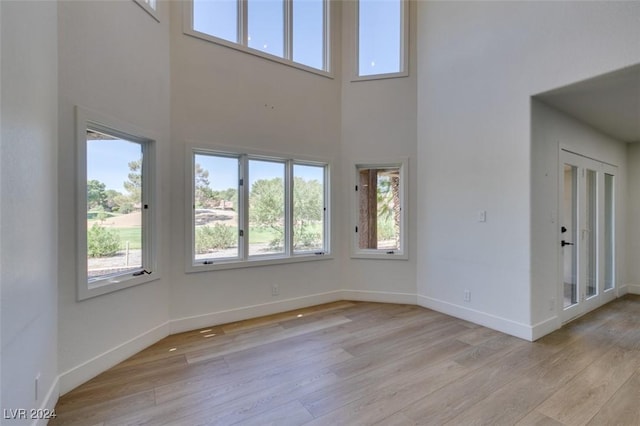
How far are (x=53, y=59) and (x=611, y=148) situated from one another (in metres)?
6.32

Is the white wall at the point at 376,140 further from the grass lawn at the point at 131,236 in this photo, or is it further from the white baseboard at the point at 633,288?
the white baseboard at the point at 633,288

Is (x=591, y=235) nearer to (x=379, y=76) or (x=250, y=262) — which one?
(x=379, y=76)

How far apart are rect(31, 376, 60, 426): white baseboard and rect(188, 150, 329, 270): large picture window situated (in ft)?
4.54

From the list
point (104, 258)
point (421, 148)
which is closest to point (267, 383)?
point (104, 258)

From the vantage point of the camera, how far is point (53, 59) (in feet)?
6.48

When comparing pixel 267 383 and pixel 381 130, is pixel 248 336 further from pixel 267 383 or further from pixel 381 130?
pixel 381 130

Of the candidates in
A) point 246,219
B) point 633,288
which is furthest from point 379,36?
point 633,288

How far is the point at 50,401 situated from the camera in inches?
73.2

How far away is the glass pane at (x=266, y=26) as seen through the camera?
361 cm

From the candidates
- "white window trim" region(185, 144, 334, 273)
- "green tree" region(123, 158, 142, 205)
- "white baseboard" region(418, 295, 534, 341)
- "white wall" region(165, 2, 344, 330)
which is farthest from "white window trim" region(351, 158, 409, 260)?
"green tree" region(123, 158, 142, 205)

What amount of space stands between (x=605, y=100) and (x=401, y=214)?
2.36 m

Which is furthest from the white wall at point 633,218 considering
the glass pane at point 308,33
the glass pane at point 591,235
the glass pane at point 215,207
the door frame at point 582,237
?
the glass pane at point 215,207

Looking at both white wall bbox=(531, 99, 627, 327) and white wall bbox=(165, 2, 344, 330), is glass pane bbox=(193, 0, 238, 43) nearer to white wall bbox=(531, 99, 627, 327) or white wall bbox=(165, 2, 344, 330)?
white wall bbox=(165, 2, 344, 330)

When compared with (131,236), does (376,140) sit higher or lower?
higher
